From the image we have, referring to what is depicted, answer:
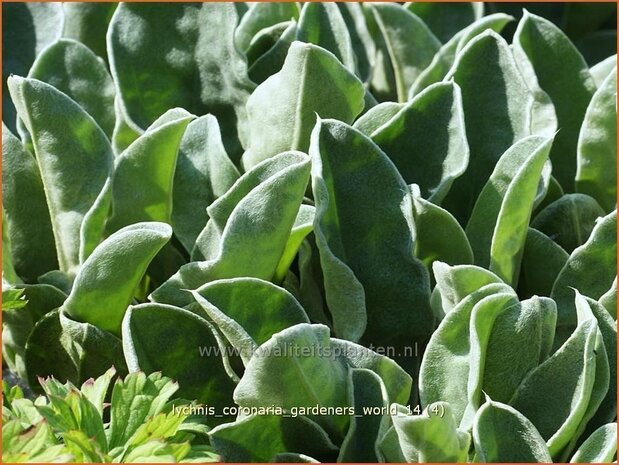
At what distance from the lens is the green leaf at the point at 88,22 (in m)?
1.83

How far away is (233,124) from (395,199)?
0.42 m

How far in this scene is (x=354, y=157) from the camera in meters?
1.41

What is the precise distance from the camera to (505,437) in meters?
1.21

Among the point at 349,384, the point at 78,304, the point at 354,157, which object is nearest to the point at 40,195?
the point at 78,304

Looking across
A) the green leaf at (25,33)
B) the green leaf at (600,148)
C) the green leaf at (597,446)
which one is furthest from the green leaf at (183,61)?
the green leaf at (597,446)

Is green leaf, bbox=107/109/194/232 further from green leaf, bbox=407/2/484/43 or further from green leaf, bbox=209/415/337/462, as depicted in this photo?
green leaf, bbox=407/2/484/43

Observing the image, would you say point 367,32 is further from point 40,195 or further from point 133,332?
point 133,332

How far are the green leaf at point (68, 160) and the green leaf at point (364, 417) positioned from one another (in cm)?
47

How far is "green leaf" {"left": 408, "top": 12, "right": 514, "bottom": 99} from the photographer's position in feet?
5.56

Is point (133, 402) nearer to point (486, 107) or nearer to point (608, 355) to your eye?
point (608, 355)

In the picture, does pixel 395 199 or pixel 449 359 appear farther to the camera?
pixel 395 199

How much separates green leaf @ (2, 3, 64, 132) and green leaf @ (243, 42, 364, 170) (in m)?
0.53

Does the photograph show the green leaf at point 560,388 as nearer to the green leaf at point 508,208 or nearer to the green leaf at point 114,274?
the green leaf at point 508,208

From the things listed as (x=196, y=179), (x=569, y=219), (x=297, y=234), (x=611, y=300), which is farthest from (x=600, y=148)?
(x=196, y=179)
